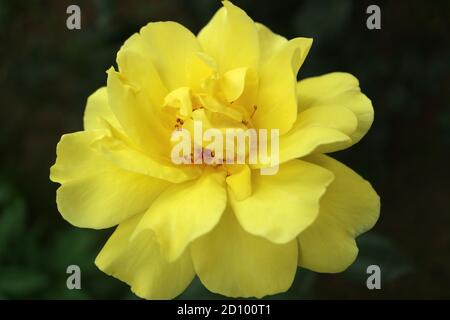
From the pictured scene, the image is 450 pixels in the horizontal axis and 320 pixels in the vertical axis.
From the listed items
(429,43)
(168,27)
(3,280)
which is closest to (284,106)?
(168,27)

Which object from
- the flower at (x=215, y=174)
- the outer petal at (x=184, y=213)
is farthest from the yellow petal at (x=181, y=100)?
Answer: the outer petal at (x=184, y=213)

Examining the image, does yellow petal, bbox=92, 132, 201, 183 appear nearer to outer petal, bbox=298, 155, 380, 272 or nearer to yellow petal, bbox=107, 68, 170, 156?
yellow petal, bbox=107, 68, 170, 156

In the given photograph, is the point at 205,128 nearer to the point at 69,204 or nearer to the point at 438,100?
the point at 69,204

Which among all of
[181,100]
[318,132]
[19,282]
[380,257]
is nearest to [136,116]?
[181,100]

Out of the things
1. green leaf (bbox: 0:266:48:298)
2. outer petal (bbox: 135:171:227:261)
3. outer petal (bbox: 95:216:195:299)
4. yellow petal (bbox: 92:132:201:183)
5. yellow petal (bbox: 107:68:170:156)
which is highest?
yellow petal (bbox: 107:68:170:156)

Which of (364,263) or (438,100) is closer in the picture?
(364,263)

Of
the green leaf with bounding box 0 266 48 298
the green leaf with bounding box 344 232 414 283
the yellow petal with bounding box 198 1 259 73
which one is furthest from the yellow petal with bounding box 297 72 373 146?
the green leaf with bounding box 0 266 48 298

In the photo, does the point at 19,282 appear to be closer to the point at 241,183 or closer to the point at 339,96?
the point at 241,183
